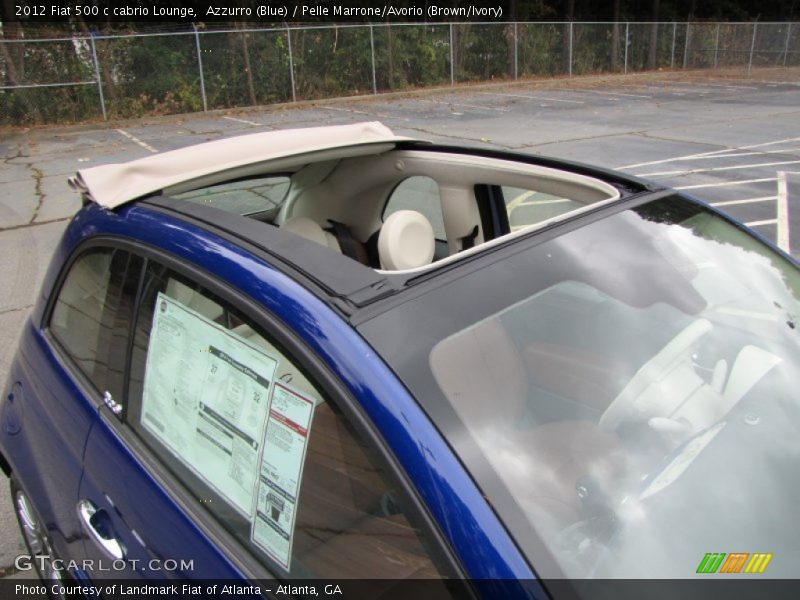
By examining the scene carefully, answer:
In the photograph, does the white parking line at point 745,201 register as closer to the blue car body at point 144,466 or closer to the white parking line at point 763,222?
the white parking line at point 763,222

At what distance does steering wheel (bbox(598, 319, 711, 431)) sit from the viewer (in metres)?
1.54

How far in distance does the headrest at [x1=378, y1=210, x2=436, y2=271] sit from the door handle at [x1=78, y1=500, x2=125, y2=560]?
120 cm

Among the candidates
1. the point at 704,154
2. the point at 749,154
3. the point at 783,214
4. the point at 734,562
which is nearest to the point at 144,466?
the point at 734,562

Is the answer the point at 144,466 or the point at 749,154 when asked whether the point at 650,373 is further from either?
the point at 749,154

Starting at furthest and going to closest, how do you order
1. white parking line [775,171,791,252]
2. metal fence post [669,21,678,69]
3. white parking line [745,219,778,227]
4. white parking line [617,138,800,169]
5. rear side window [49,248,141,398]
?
metal fence post [669,21,678,69], white parking line [617,138,800,169], white parking line [745,219,778,227], white parking line [775,171,791,252], rear side window [49,248,141,398]

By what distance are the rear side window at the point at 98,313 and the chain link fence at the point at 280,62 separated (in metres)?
17.4

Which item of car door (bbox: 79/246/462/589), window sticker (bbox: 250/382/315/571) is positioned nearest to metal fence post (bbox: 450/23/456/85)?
car door (bbox: 79/246/462/589)

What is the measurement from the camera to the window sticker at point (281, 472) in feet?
4.51

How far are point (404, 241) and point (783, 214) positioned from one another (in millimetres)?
6429

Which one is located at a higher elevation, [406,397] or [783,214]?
[406,397]

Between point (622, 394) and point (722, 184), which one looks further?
point (722, 184)

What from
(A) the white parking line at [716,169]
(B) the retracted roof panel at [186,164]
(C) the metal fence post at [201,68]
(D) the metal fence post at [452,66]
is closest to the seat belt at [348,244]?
(B) the retracted roof panel at [186,164]
